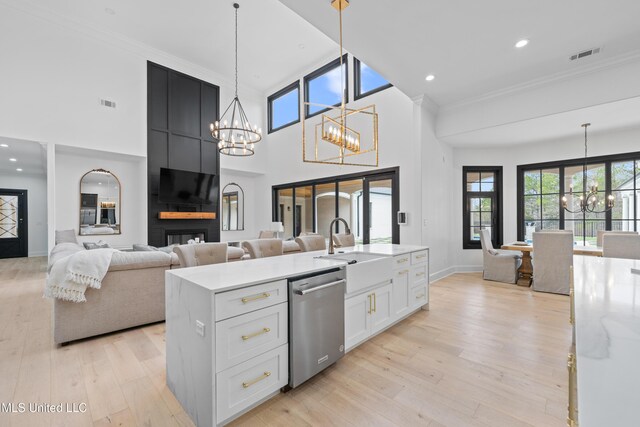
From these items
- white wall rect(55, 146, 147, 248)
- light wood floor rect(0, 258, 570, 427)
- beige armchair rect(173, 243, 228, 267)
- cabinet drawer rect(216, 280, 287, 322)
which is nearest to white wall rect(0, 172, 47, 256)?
white wall rect(55, 146, 147, 248)

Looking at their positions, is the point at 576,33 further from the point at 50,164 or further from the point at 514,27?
the point at 50,164

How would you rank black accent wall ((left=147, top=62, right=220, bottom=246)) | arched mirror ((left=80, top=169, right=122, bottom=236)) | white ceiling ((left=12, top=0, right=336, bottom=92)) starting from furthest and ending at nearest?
black accent wall ((left=147, top=62, right=220, bottom=246)) → arched mirror ((left=80, top=169, right=122, bottom=236)) → white ceiling ((left=12, top=0, right=336, bottom=92))

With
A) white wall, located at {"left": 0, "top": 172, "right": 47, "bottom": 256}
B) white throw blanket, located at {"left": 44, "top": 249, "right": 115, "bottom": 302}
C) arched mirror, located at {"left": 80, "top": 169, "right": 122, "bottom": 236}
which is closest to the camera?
white throw blanket, located at {"left": 44, "top": 249, "right": 115, "bottom": 302}

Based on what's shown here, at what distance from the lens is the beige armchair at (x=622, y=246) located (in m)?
3.66

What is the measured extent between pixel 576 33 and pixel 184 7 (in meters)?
6.13

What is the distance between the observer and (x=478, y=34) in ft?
10.9

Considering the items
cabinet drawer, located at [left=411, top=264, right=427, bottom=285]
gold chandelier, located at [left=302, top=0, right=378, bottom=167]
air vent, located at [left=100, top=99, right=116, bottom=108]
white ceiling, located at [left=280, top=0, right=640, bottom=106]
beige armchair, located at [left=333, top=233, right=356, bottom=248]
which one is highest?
air vent, located at [left=100, top=99, right=116, bottom=108]

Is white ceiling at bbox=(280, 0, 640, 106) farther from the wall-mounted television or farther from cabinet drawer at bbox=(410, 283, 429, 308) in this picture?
the wall-mounted television

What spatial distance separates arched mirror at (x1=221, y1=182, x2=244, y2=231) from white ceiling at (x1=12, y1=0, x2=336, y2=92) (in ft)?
11.1

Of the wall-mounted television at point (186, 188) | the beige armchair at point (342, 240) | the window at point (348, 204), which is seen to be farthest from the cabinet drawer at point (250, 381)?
the wall-mounted television at point (186, 188)

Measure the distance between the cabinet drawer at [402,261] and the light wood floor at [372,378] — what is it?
0.69 metres

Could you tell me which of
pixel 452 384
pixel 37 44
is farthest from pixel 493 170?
pixel 37 44

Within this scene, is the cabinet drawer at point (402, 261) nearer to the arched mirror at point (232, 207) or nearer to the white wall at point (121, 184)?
the white wall at point (121, 184)

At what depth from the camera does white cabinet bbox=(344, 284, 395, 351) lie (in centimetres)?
237
